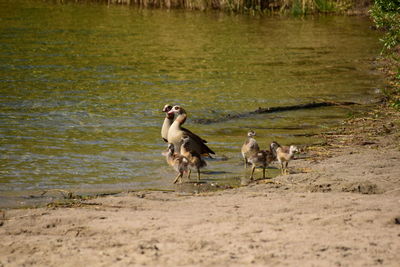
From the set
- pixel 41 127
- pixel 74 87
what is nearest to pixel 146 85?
pixel 74 87

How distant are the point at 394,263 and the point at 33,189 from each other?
6.08 m

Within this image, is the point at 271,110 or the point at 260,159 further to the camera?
the point at 271,110

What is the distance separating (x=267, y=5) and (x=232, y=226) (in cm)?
2987

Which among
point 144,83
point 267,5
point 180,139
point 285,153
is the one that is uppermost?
point 267,5

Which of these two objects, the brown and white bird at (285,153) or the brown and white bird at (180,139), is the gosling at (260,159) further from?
the brown and white bird at (180,139)

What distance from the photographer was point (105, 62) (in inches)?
925

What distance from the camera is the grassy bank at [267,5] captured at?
116 ft

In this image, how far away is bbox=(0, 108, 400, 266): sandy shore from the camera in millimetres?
6887

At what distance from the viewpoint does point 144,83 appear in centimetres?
2036

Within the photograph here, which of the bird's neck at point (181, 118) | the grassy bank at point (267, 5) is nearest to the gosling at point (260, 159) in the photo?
the bird's neck at point (181, 118)

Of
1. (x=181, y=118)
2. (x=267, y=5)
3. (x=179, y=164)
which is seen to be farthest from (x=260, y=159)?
(x=267, y=5)

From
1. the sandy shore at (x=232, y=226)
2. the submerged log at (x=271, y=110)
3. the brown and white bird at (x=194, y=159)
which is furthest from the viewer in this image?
the submerged log at (x=271, y=110)

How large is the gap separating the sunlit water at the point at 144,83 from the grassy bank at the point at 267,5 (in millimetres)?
725

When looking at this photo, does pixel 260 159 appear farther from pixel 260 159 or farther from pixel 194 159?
pixel 194 159
